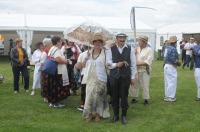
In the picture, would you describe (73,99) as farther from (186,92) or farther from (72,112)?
(186,92)

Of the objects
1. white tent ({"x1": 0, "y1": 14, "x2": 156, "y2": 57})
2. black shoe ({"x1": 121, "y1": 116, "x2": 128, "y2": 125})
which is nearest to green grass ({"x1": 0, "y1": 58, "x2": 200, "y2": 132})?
black shoe ({"x1": 121, "y1": 116, "x2": 128, "y2": 125})

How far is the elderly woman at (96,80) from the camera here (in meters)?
6.05

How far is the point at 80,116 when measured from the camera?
6559 millimetres

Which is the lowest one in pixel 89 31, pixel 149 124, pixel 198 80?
pixel 149 124

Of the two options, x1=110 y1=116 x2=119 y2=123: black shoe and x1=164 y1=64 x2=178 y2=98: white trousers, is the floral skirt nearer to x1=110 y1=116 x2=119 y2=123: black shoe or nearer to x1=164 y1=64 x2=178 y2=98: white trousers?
x1=110 y1=116 x2=119 y2=123: black shoe

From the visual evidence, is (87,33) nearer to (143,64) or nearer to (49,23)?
(143,64)

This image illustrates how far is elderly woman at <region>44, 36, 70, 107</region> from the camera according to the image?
6949 mm

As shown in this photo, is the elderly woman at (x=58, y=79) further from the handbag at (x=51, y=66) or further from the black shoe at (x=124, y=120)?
the black shoe at (x=124, y=120)

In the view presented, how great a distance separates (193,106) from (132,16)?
264 cm

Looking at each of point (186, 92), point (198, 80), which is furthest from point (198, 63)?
point (186, 92)

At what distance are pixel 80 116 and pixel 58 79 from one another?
42.7 inches

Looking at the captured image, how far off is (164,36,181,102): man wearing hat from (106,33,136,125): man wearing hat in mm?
2195

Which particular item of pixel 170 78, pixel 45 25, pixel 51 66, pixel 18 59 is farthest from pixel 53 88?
pixel 45 25

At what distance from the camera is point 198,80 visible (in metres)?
8.08
